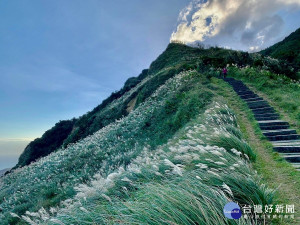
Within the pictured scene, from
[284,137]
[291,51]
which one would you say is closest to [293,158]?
[284,137]

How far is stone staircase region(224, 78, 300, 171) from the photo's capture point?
5.80m

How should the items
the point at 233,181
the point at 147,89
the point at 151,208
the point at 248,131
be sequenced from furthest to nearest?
the point at 147,89 → the point at 248,131 → the point at 233,181 → the point at 151,208

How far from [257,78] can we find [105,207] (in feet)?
60.7

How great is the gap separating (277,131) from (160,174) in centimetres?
607

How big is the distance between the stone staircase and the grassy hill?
113cm

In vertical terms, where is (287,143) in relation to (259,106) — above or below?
below

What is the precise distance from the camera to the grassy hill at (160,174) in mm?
2643

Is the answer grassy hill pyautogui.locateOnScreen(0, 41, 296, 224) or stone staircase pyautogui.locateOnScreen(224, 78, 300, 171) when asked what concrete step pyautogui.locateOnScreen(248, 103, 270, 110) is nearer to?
stone staircase pyautogui.locateOnScreen(224, 78, 300, 171)

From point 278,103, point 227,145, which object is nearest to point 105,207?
point 227,145

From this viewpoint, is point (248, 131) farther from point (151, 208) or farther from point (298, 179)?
point (151, 208)

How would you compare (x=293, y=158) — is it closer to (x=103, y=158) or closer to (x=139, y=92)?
(x=103, y=158)

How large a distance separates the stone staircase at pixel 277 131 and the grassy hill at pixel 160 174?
113 cm

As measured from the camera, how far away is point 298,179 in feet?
13.4

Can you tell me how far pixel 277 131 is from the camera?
7.55 metres
